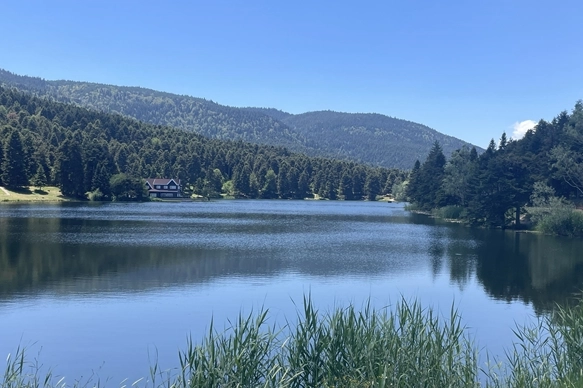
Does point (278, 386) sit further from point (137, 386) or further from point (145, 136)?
point (145, 136)

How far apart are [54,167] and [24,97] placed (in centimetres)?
7877

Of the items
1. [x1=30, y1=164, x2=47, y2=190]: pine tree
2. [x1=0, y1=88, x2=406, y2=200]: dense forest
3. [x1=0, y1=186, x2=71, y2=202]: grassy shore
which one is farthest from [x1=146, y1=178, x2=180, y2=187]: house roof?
[x1=30, y1=164, x2=47, y2=190]: pine tree

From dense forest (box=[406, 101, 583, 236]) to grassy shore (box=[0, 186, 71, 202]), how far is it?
5866cm

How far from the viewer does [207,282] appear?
74.9 ft

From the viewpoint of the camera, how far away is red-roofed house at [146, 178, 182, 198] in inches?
4648

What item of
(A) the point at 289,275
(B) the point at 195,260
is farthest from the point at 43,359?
(B) the point at 195,260

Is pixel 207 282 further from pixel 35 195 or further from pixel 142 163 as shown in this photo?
pixel 142 163

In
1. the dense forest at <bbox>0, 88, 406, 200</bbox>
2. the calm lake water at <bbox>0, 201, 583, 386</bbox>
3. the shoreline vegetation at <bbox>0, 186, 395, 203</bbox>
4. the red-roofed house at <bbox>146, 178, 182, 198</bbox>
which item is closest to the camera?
the calm lake water at <bbox>0, 201, 583, 386</bbox>

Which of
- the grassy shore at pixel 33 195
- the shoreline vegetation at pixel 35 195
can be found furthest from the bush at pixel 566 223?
the grassy shore at pixel 33 195

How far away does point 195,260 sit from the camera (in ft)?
94.1

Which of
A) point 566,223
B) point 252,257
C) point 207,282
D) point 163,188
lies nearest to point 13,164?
point 163,188

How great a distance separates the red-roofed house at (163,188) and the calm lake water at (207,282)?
74.1 m

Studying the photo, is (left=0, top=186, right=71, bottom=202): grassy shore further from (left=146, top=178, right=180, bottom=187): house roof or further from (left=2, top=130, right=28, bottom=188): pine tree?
(left=146, top=178, right=180, bottom=187): house roof

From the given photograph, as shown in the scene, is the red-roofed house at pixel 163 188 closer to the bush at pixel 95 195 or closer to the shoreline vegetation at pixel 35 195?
the bush at pixel 95 195
